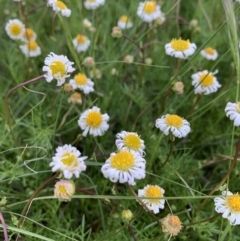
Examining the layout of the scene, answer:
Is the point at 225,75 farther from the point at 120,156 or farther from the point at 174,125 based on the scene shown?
the point at 120,156

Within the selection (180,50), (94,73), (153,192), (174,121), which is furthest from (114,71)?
(153,192)

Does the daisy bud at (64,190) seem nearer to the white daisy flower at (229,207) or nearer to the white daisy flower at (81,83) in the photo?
the white daisy flower at (229,207)

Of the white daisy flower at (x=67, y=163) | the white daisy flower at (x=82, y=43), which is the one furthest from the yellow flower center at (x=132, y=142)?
the white daisy flower at (x=82, y=43)

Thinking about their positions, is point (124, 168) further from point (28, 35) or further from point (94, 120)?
point (28, 35)

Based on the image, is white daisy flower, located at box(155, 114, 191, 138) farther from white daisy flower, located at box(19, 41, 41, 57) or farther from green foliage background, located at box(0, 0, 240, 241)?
white daisy flower, located at box(19, 41, 41, 57)

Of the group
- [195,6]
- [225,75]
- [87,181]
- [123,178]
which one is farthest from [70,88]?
[195,6]

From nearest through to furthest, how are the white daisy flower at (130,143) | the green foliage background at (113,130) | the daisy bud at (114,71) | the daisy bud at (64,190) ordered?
the daisy bud at (64,190), the white daisy flower at (130,143), the green foliage background at (113,130), the daisy bud at (114,71)
